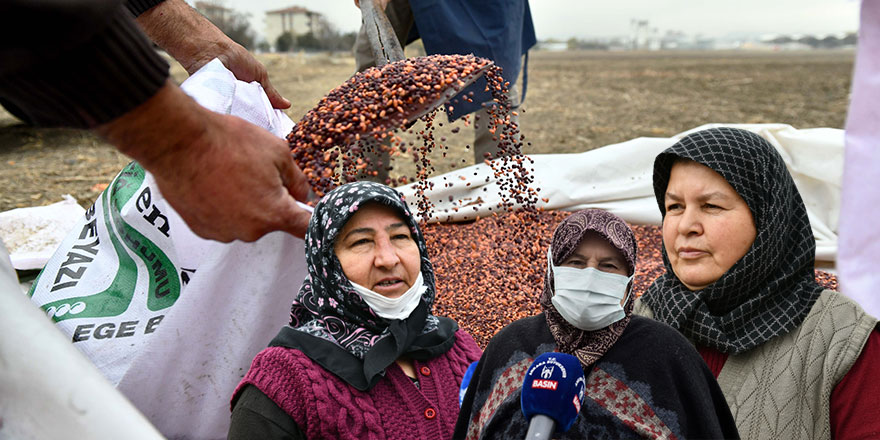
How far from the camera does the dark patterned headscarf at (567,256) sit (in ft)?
6.28

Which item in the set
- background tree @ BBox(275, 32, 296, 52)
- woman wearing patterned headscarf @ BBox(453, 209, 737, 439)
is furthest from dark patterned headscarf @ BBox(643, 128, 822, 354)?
background tree @ BBox(275, 32, 296, 52)

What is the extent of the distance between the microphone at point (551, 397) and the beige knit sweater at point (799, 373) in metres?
0.96

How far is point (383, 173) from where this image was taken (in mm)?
3828

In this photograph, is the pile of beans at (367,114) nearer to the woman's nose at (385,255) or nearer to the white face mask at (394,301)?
the woman's nose at (385,255)

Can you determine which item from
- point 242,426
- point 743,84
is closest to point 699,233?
point 242,426

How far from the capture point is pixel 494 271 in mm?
3799

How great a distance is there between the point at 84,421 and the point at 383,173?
2607 mm

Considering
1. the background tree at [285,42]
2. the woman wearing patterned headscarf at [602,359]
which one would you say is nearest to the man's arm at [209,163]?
the woman wearing patterned headscarf at [602,359]

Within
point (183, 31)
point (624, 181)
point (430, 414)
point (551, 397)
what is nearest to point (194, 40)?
point (183, 31)

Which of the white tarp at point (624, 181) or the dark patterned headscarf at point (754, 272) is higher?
the dark patterned headscarf at point (754, 272)

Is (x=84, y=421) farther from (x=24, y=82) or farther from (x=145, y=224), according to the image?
(x=145, y=224)

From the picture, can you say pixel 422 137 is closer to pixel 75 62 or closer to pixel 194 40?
pixel 194 40

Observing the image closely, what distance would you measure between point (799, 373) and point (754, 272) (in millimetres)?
327

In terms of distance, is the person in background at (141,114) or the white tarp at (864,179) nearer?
the white tarp at (864,179)
